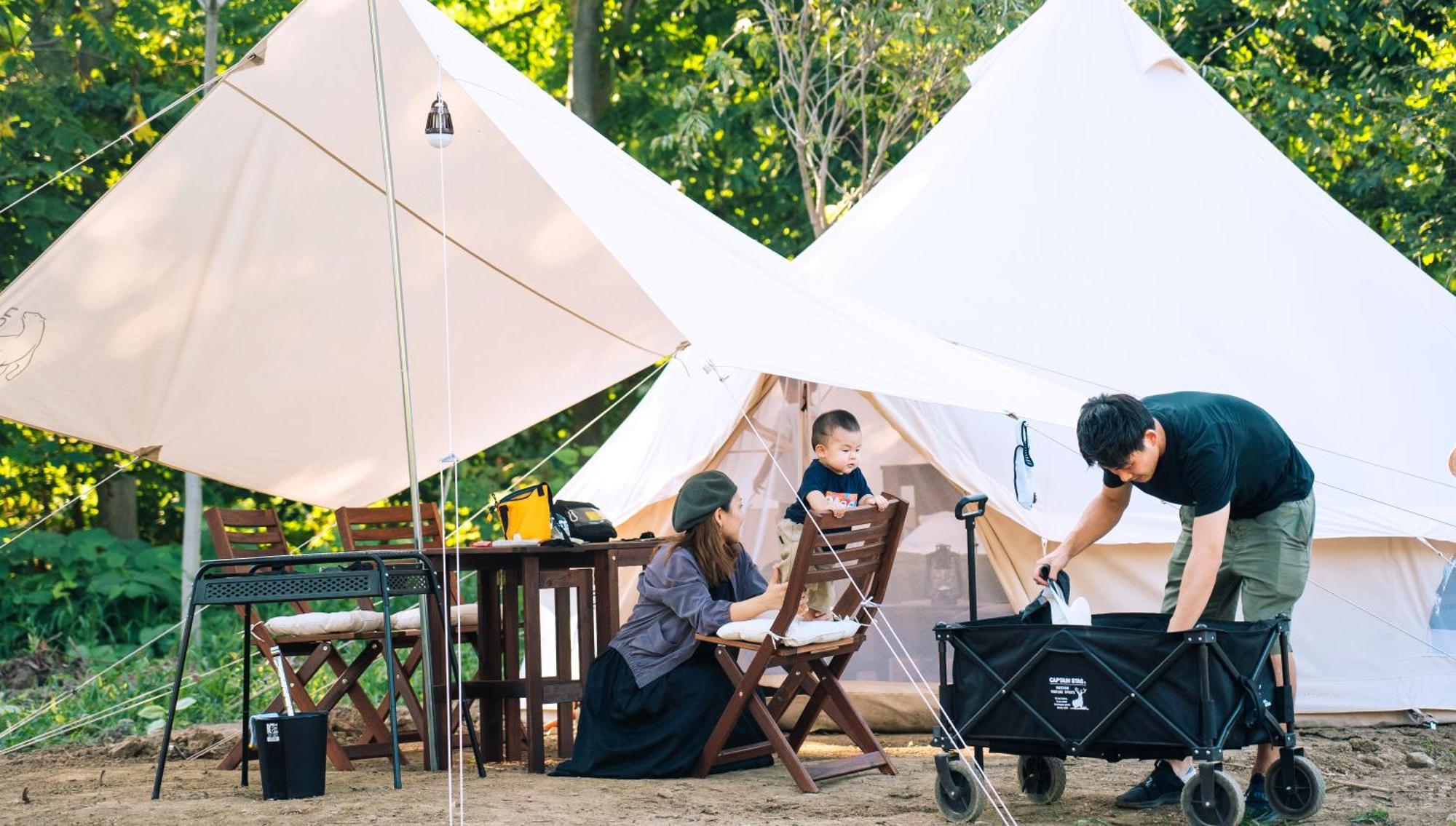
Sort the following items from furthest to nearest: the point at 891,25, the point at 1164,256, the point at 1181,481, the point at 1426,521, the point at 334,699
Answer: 1. the point at 891,25
2. the point at 1164,256
3. the point at 1426,521
4. the point at 334,699
5. the point at 1181,481

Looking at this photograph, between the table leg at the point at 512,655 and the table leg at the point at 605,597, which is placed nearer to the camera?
A: the table leg at the point at 605,597

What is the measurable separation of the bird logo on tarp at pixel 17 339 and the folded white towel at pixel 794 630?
2335 mm

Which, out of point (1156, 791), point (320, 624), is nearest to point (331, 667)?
point (320, 624)

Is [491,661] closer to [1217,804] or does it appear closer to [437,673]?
[437,673]

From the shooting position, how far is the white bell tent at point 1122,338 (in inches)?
191

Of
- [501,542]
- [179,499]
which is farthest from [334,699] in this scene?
[179,499]

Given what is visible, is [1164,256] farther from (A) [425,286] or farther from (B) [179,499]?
(B) [179,499]

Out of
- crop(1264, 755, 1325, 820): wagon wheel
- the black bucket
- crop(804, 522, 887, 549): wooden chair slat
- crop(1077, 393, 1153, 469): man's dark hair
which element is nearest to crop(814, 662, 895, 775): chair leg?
crop(804, 522, 887, 549): wooden chair slat

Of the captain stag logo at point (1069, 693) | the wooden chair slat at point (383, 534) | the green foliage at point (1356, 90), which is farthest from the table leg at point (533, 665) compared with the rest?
the green foliage at point (1356, 90)

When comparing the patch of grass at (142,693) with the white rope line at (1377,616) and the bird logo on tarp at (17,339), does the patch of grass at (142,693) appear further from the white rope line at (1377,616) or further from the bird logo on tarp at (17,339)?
the white rope line at (1377,616)

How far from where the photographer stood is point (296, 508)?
1057 centimetres

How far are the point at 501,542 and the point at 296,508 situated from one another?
6708 mm

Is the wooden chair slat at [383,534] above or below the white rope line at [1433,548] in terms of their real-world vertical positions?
above

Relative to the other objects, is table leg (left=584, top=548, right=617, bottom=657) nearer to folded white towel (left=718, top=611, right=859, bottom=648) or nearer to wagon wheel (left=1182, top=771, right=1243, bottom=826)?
folded white towel (left=718, top=611, right=859, bottom=648)
